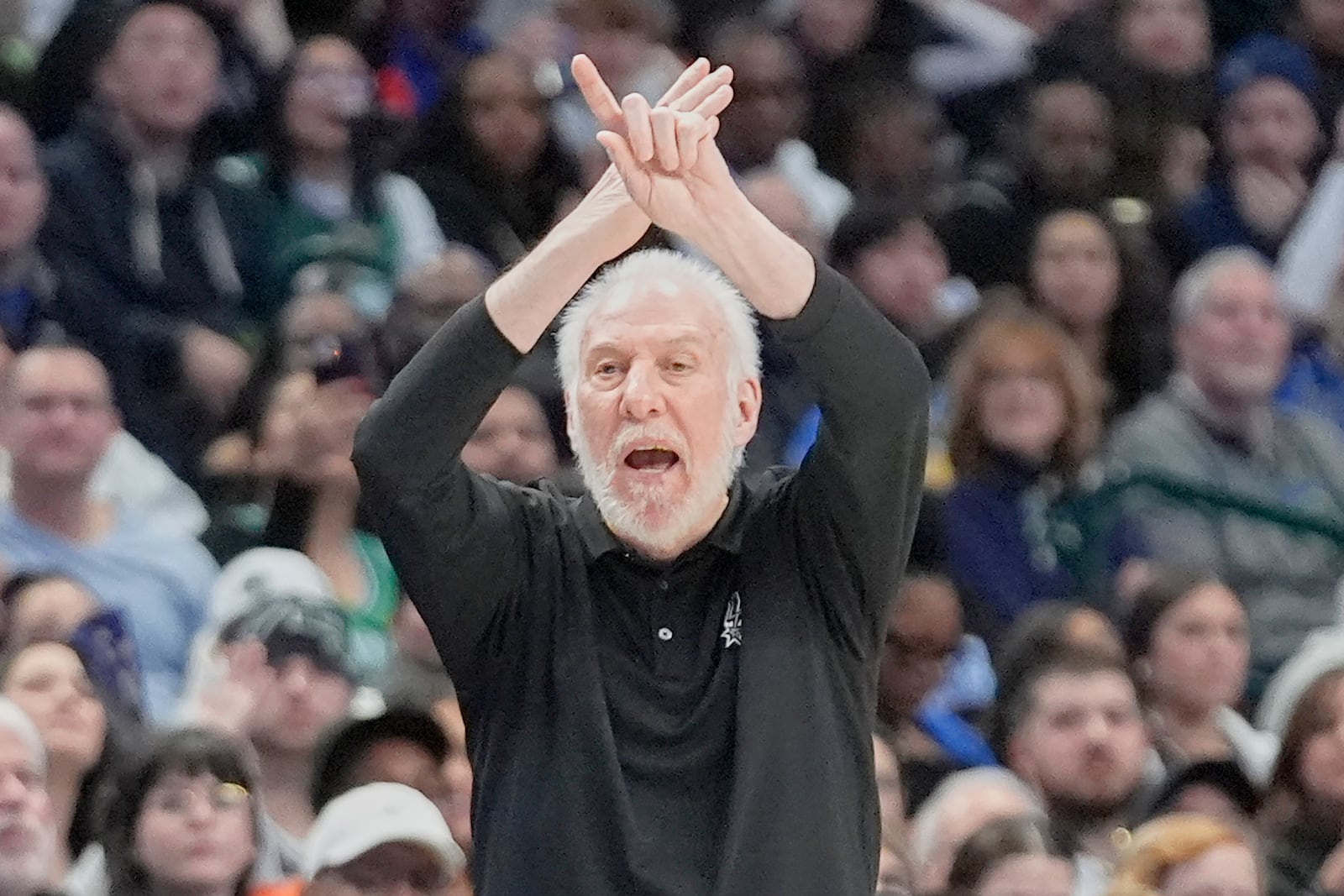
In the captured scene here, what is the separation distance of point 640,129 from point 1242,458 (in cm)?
366

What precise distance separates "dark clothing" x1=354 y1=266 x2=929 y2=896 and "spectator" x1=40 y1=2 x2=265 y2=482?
295 centimetres

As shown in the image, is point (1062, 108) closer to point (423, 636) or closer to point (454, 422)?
point (423, 636)

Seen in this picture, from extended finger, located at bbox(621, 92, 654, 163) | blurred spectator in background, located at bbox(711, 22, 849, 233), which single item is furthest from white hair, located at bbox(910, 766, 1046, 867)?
blurred spectator in background, located at bbox(711, 22, 849, 233)

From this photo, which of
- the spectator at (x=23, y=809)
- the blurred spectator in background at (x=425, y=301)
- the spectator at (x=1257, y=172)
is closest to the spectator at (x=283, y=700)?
the spectator at (x=23, y=809)

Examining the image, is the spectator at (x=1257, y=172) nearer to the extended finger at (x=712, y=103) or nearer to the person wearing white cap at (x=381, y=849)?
the person wearing white cap at (x=381, y=849)

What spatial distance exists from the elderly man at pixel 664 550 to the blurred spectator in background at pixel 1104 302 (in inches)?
146

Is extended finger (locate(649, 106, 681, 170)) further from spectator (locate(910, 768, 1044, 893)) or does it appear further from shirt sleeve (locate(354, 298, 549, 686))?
spectator (locate(910, 768, 1044, 893))

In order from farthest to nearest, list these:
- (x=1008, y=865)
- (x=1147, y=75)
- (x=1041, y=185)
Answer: (x=1147, y=75) < (x=1041, y=185) < (x=1008, y=865)

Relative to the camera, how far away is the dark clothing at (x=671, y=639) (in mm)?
3008

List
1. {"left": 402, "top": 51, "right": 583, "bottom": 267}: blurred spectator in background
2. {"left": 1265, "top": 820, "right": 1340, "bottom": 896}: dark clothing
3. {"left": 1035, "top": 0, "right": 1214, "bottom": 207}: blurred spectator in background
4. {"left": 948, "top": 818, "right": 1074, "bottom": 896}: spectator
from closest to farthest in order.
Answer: {"left": 948, "top": 818, "right": 1074, "bottom": 896}: spectator → {"left": 1265, "top": 820, "right": 1340, "bottom": 896}: dark clothing → {"left": 402, "top": 51, "right": 583, "bottom": 267}: blurred spectator in background → {"left": 1035, "top": 0, "right": 1214, "bottom": 207}: blurred spectator in background

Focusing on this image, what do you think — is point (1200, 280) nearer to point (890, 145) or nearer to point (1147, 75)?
point (890, 145)

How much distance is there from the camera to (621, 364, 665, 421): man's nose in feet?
10.1

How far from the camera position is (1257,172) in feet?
25.1

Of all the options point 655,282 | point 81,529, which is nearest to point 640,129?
point 655,282
